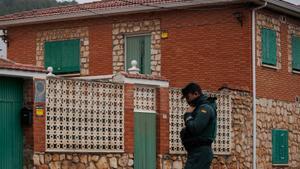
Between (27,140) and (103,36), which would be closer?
(27,140)

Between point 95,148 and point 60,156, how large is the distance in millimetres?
1123

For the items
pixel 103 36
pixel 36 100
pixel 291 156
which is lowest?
pixel 291 156

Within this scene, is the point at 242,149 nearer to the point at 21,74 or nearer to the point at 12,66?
the point at 21,74

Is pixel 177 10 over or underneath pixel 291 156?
over

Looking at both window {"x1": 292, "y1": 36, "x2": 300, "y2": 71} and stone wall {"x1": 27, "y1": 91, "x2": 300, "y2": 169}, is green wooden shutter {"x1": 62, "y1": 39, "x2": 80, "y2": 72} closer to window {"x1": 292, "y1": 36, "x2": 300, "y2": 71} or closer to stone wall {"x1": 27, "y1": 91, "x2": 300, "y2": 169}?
stone wall {"x1": 27, "y1": 91, "x2": 300, "y2": 169}

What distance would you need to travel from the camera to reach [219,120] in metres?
22.4

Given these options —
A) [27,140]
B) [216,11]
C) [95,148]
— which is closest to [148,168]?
[95,148]

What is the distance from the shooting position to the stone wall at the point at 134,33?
2586 cm

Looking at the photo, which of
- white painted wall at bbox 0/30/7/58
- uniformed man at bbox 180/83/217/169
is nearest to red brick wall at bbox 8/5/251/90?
white painted wall at bbox 0/30/7/58

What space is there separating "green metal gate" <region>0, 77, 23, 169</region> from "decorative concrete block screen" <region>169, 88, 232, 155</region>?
4855mm

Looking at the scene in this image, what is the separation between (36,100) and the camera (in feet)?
56.3

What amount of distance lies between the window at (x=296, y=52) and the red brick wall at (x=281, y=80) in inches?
11.6

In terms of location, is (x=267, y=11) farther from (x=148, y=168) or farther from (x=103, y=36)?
(x=148, y=168)

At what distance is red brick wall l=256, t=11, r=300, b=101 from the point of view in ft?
81.2
